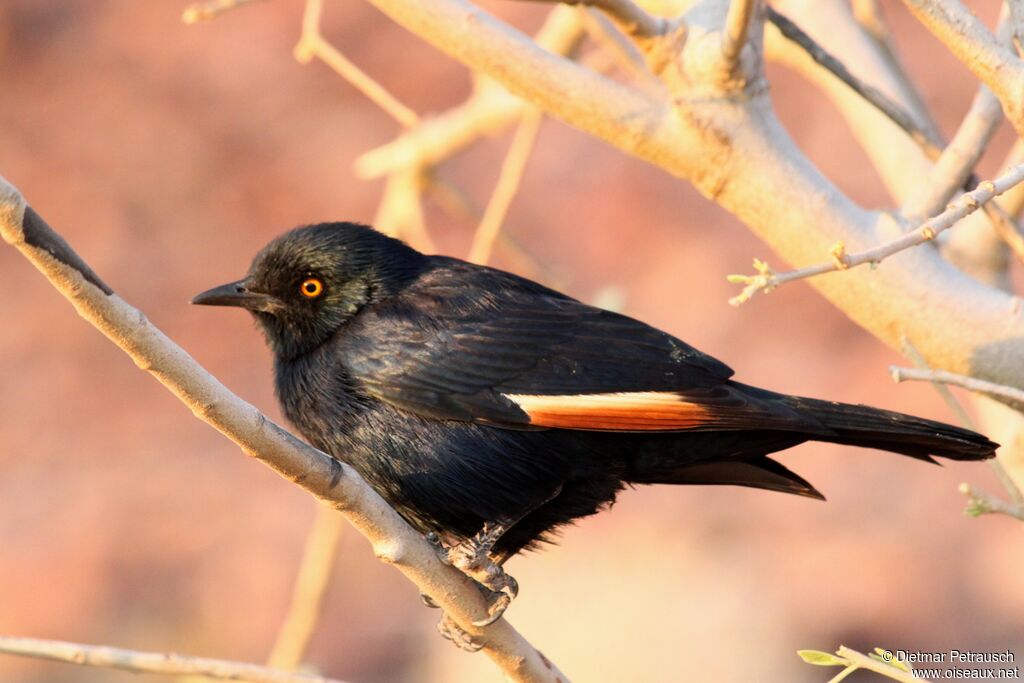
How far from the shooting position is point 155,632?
348 inches

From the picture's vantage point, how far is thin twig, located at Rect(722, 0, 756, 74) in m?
3.16

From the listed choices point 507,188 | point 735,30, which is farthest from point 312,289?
point 735,30

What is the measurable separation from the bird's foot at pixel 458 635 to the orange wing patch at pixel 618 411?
1.84 feet

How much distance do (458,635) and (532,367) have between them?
74 centimetres

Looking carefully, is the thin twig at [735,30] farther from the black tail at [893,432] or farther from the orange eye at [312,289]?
the orange eye at [312,289]

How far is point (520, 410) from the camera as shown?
352 centimetres

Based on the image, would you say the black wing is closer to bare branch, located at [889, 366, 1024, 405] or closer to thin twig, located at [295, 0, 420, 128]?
bare branch, located at [889, 366, 1024, 405]

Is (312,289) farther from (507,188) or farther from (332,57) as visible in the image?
(332,57)

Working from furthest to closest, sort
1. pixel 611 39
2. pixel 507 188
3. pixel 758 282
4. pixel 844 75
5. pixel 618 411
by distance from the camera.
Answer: pixel 507 188
pixel 611 39
pixel 844 75
pixel 618 411
pixel 758 282

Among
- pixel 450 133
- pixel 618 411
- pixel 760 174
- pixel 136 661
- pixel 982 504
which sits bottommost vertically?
pixel 136 661

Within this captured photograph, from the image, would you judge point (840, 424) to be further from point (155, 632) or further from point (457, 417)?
point (155, 632)

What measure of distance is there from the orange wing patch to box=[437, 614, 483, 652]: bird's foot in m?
0.56

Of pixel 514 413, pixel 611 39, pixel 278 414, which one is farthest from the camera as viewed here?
pixel 278 414

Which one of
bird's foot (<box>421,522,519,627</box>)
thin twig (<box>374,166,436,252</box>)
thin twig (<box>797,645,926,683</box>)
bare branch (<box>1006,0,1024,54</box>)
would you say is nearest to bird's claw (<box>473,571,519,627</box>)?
bird's foot (<box>421,522,519,627</box>)
